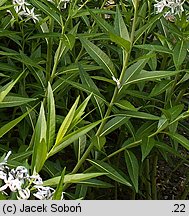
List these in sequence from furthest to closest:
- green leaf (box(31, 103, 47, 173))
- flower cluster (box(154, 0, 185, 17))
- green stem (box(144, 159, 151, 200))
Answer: green stem (box(144, 159, 151, 200))
flower cluster (box(154, 0, 185, 17))
green leaf (box(31, 103, 47, 173))

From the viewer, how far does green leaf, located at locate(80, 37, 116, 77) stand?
2090 millimetres

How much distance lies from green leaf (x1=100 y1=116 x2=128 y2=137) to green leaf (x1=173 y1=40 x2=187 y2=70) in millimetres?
308

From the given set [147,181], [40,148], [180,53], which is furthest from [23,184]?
[147,181]

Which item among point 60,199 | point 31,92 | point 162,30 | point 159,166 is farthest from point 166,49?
point 159,166

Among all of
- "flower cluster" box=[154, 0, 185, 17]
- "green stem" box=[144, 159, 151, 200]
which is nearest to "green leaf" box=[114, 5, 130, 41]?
"flower cluster" box=[154, 0, 185, 17]

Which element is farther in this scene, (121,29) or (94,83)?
(94,83)

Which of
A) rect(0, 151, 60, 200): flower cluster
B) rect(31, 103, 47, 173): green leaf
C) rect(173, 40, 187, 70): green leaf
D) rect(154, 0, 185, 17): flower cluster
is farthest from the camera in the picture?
rect(154, 0, 185, 17): flower cluster

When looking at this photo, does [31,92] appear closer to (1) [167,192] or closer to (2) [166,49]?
(2) [166,49]

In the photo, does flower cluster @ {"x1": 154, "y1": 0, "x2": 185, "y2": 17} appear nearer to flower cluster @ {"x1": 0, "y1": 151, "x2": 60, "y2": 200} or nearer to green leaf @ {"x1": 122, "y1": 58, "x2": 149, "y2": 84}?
green leaf @ {"x1": 122, "y1": 58, "x2": 149, "y2": 84}

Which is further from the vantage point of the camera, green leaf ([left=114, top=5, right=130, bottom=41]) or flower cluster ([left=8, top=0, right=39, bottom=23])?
flower cluster ([left=8, top=0, right=39, bottom=23])

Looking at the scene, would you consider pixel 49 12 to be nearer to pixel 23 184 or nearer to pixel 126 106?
pixel 126 106

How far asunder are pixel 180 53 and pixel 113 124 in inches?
14.6

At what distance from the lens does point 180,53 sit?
2.11 m

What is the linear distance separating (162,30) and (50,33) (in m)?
0.61
